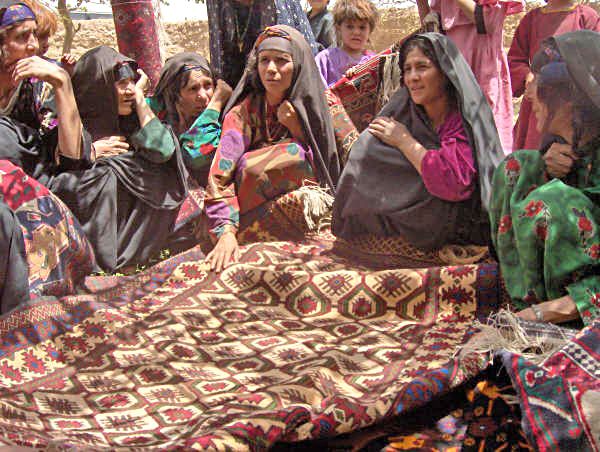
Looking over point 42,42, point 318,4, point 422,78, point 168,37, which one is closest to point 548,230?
point 422,78

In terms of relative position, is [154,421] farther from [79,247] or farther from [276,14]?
[276,14]

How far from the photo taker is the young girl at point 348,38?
5.75 m

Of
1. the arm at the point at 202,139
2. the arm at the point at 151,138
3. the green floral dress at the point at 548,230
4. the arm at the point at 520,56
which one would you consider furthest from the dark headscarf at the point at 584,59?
the arm at the point at 151,138

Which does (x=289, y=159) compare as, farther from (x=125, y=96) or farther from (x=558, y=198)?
(x=558, y=198)

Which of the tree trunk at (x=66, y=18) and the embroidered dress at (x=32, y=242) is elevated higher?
the tree trunk at (x=66, y=18)

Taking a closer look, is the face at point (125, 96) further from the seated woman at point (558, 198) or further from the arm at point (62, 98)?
the seated woman at point (558, 198)

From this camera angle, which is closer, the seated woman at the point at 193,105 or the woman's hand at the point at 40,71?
the woman's hand at the point at 40,71

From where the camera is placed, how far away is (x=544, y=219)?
10.1ft

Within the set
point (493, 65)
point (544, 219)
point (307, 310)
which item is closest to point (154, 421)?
point (307, 310)

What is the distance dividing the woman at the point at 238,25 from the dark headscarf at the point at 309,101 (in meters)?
0.77

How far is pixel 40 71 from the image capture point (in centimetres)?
423

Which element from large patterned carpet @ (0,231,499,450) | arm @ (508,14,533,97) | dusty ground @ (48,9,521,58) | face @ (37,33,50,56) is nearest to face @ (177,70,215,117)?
face @ (37,33,50,56)

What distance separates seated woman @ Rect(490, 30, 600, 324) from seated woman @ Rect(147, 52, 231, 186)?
7.70ft

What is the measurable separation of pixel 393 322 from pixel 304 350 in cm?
56
